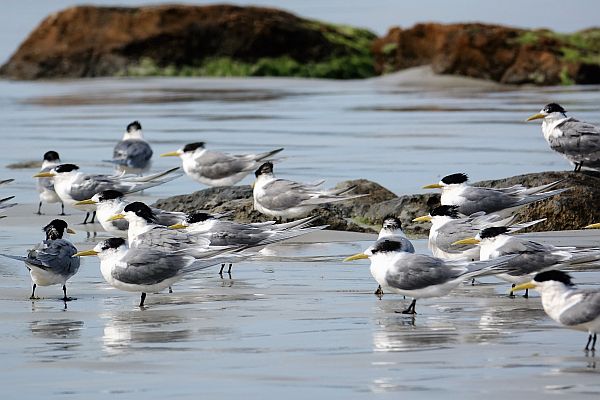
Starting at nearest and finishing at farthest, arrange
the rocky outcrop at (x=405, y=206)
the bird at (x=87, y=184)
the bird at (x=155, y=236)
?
the bird at (x=155, y=236) → the rocky outcrop at (x=405, y=206) → the bird at (x=87, y=184)

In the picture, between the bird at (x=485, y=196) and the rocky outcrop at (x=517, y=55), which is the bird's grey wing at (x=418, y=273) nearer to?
the bird at (x=485, y=196)

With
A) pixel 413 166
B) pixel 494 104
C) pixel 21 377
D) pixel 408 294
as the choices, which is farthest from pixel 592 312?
pixel 494 104

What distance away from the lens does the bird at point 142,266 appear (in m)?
8.88

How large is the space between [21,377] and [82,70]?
2907 centimetres

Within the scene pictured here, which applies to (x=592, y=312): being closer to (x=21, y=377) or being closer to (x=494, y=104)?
(x=21, y=377)

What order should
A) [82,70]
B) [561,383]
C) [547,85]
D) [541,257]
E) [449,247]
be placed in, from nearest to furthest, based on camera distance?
[561,383] < [541,257] < [449,247] < [547,85] < [82,70]

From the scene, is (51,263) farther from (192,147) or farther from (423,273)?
(192,147)

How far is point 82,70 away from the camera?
3516cm

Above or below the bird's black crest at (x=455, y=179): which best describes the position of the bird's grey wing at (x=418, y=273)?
below

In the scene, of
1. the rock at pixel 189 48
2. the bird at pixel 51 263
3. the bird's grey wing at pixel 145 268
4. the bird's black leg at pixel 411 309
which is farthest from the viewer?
the rock at pixel 189 48

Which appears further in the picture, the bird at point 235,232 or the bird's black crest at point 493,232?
the bird at point 235,232

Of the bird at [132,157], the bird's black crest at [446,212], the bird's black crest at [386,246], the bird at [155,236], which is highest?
the bird's black crest at [386,246]

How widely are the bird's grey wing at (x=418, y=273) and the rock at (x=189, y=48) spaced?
25.9 m

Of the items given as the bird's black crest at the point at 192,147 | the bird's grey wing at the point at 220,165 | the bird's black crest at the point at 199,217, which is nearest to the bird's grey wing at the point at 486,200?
the bird's black crest at the point at 199,217
